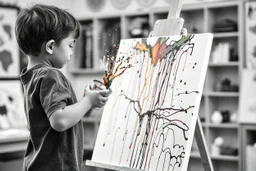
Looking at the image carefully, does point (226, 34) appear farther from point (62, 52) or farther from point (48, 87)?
point (48, 87)

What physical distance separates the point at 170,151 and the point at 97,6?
11.5ft

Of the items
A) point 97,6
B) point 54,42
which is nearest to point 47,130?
point 54,42

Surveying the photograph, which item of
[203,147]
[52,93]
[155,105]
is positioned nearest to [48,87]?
[52,93]

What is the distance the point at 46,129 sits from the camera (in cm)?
157

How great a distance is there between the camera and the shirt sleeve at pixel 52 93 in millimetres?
1471

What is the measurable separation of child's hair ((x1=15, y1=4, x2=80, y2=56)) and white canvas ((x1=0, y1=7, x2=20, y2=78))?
2.68 m

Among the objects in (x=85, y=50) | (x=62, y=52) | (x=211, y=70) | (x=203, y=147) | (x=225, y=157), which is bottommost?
(x=225, y=157)

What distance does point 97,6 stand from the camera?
16.8ft

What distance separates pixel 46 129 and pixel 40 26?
36 cm

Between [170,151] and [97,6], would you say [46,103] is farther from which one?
[97,6]

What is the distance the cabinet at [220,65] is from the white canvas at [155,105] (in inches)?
76.9

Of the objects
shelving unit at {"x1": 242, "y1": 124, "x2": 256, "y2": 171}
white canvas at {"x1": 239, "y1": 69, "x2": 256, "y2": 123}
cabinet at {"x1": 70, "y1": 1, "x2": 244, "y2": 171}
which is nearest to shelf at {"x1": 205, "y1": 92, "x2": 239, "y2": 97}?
cabinet at {"x1": 70, "y1": 1, "x2": 244, "y2": 171}

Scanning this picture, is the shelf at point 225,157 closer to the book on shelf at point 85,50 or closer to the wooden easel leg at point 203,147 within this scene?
the book on shelf at point 85,50

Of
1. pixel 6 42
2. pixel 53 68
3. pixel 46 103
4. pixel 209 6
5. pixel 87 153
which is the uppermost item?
pixel 209 6
